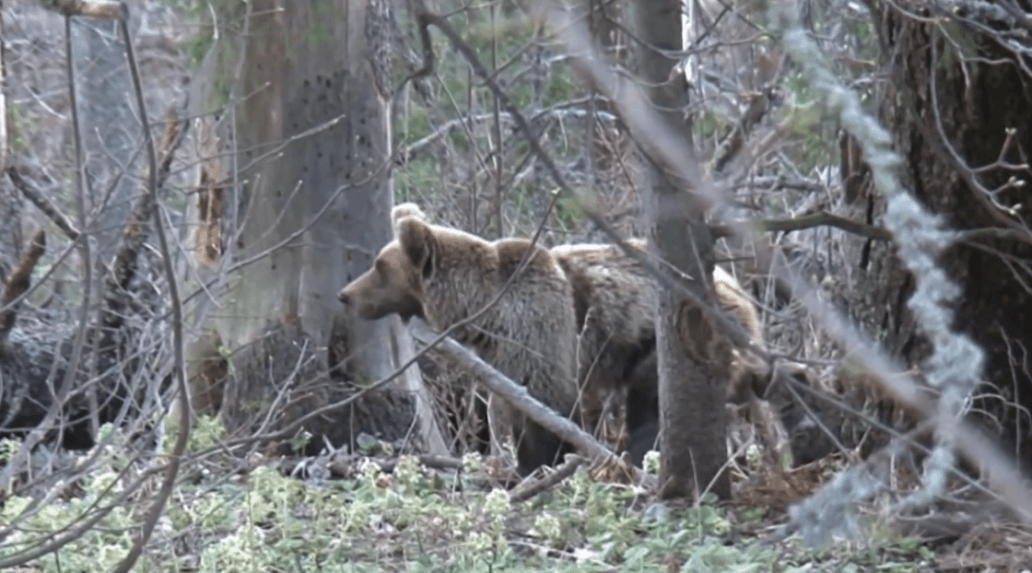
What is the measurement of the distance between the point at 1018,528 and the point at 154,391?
2.99 m

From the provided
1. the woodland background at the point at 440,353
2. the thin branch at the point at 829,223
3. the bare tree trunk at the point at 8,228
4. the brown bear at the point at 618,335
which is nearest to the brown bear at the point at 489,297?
the brown bear at the point at 618,335

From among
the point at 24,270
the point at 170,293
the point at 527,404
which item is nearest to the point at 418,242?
the point at 527,404

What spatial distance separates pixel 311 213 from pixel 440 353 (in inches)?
41.2

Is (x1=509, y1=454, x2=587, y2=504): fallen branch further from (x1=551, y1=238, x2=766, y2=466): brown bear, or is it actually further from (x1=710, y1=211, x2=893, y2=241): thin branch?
(x1=710, y1=211, x2=893, y2=241): thin branch

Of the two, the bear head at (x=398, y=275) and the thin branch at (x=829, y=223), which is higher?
the thin branch at (x=829, y=223)

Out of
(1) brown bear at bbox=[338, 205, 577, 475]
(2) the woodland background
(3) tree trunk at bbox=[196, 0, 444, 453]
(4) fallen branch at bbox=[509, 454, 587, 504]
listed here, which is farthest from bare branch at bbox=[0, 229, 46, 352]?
(4) fallen branch at bbox=[509, 454, 587, 504]

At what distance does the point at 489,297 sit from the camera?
9.81 meters

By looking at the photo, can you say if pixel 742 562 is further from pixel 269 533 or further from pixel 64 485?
pixel 64 485

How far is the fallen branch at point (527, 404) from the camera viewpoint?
8.17 meters

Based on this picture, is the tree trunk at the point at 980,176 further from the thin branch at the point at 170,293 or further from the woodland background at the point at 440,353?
the thin branch at the point at 170,293

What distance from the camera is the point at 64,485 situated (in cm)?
459

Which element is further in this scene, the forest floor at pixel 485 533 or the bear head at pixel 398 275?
the bear head at pixel 398 275

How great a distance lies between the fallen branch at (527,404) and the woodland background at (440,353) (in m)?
→ 0.34

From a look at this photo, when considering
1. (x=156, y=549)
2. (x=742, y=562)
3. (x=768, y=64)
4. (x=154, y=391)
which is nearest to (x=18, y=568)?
(x=156, y=549)
